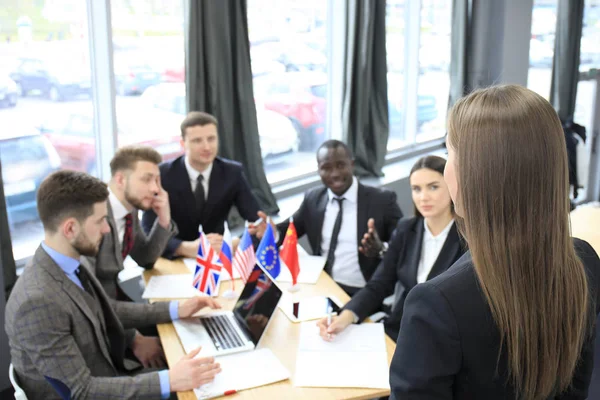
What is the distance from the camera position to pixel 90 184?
261 cm

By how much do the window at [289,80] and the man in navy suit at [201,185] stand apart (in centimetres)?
127

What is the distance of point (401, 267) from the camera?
3.18 m

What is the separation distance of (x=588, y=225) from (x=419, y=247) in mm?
1467

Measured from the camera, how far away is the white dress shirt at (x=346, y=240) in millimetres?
3811

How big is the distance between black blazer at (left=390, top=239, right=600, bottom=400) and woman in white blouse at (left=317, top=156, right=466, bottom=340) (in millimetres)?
1679

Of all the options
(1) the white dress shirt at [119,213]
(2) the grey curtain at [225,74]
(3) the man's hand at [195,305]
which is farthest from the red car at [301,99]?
(3) the man's hand at [195,305]

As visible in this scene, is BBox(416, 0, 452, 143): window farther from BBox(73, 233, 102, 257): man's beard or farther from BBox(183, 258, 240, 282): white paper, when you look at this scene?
BBox(73, 233, 102, 257): man's beard

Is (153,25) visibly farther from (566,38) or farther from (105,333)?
(566,38)

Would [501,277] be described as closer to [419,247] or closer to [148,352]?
[419,247]

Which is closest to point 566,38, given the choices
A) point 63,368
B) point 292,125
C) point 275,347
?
point 292,125

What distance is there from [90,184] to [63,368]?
2.38 feet

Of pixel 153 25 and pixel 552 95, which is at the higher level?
pixel 153 25

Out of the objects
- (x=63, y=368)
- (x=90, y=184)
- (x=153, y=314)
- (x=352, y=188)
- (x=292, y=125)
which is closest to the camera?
(x=63, y=368)

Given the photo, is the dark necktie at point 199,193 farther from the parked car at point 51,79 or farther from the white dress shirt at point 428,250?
the white dress shirt at point 428,250
